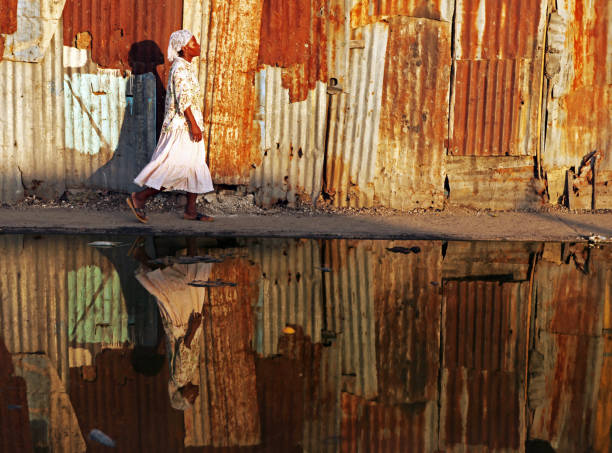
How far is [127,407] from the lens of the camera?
9.76 feet

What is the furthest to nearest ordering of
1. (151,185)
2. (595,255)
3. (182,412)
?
(151,185), (595,255), (182,412)

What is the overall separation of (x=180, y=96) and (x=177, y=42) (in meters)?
0.51

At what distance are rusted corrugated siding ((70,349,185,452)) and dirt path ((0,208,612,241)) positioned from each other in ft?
11.5

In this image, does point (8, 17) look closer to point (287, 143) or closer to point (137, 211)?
point (137, 211)

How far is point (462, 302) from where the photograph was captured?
4.61 meters

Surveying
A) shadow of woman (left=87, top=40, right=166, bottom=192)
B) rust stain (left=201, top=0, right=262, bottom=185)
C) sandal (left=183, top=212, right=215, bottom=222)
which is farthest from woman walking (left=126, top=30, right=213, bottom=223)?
shadow of woman (left=87, top=40, right=166, bottom=192)

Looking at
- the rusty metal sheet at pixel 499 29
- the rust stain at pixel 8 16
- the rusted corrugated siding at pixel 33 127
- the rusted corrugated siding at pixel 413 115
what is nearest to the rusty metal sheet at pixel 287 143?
the rusted corrugated siding at pixel 413 115

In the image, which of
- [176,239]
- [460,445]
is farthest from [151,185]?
[460,445]

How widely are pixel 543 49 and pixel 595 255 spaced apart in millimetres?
2930

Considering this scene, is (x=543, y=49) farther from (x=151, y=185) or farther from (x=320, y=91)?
(x=151, y=185)

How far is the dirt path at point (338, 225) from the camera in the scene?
6.86m

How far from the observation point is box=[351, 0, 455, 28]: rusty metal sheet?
26.1 ft

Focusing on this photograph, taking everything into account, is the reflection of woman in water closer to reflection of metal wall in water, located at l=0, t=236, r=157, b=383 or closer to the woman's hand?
reflection of metal wall in water, located at l=0, t=236, r=157, b=383

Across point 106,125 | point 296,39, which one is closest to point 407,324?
point 296,39
